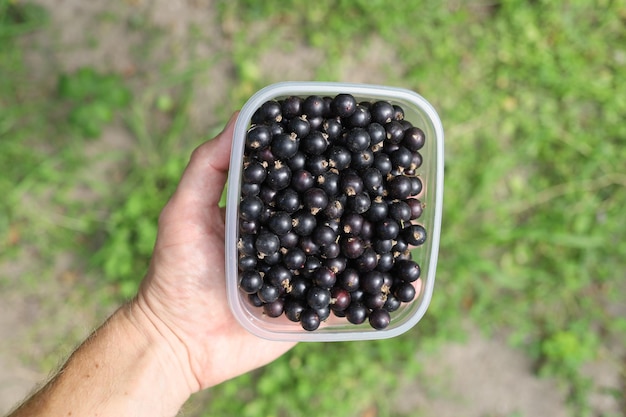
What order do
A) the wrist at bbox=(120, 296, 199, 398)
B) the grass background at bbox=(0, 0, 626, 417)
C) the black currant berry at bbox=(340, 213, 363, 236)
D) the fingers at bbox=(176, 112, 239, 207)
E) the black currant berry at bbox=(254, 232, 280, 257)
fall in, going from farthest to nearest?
the grass background at bbox=(0, 0, 626, 417), the wrist at bbox=(120, 296, 199, 398), the fingers at bbox=(176, 112, 239, 207), the black currant berry at bbox=(340, 213, 363, 236), the black currant berry at bbox=(254, 232, 280, 257)

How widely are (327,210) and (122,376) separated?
4.05 feet

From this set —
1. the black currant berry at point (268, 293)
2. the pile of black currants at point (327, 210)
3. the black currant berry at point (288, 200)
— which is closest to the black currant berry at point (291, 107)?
the pile of black currants at point (327, 210)

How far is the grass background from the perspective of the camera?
11.1 feet

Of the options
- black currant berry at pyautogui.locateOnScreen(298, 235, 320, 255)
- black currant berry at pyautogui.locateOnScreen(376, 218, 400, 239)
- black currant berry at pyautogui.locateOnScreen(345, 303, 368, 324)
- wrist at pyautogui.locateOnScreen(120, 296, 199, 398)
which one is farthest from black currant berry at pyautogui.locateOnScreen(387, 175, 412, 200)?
wrist at pyautogui.locateOnScreen(120, 296, 199, 398)

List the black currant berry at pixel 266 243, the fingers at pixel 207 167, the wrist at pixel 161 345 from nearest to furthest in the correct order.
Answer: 1. the black currant berry at pixel 266 243
2. the fingers at pixel 207 167
3. the wrist at pixel 161 345

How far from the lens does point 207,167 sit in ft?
7.54

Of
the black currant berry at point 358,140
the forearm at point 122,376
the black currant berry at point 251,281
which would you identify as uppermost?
the black currant berry at point 358,140

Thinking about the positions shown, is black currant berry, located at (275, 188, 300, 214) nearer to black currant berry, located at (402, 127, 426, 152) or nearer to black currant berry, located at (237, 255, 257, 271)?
black currant berry, located at (237, 255, 257, 271)

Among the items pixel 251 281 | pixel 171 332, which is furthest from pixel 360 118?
pixel 171 332

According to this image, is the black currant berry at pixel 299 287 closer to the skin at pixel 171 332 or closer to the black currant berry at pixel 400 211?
the skin at pixel 171 332

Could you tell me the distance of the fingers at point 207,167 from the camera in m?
2.29

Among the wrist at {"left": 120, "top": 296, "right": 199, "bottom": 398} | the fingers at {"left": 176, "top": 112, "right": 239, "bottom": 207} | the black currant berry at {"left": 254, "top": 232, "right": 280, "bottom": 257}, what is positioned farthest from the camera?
the wrist at {"left": 120, "top": 296, "right": 199, "bottom": 398}

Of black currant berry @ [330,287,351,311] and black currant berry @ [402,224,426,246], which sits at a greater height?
black currant berry @ [402,224,426,246]

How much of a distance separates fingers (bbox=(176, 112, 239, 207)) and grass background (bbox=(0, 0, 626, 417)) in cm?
108
